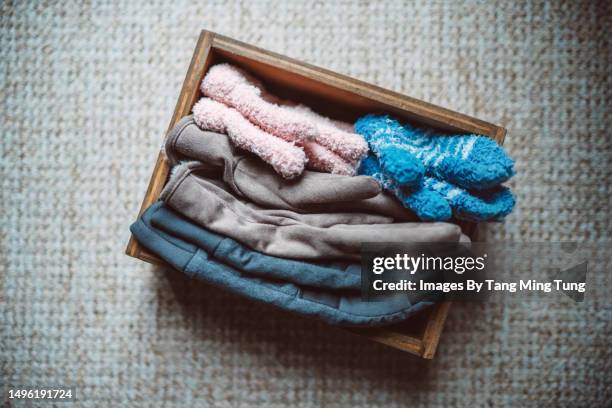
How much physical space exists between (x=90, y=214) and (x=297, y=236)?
439mm

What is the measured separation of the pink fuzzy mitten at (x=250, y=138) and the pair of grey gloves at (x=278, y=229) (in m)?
0.02

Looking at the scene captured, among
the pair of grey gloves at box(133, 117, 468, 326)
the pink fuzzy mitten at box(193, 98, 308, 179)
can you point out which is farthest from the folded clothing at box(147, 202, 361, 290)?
the pink fuzzy mitten at box(193, 98, 308, 179)

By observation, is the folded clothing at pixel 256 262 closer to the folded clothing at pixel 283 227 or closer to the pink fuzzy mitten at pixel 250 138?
the folded clothing at pixel 283 227

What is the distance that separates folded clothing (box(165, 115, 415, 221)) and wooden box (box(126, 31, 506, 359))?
47 mm

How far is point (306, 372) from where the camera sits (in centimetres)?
85

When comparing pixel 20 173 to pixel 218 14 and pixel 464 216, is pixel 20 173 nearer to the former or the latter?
pixel 218 14

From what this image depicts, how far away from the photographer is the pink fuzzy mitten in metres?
0.63

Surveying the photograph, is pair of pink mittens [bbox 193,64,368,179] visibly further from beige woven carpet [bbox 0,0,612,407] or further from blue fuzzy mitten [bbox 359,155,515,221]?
beige woven carpet [bbox 0,0,612,407]

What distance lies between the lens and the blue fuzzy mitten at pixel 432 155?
63 centimetres

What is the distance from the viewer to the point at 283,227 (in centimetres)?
66

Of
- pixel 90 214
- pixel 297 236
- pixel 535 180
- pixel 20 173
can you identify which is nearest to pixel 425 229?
pixel 297 236

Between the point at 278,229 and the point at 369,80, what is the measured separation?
14.1 inches

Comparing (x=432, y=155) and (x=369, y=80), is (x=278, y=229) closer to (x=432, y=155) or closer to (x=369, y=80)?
(x=432, y=155)

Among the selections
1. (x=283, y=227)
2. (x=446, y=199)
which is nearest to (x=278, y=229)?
(x=283, y=227)
